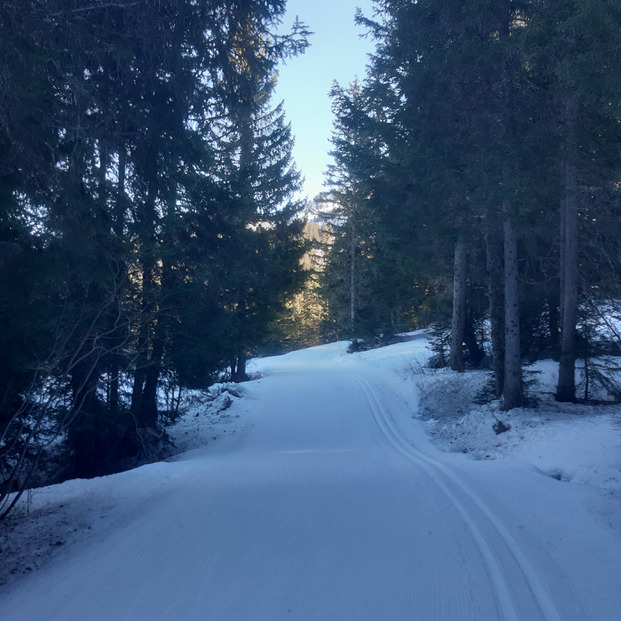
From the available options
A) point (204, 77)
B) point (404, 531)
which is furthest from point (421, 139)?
point (404, 531)

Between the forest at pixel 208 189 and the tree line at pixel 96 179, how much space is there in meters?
0.04

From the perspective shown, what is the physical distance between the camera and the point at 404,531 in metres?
6.00

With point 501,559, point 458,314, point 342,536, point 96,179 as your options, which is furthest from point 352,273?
point 501,559

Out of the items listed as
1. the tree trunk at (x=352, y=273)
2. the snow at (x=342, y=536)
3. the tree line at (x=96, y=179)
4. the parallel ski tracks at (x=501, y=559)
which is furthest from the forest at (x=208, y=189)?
the tree trunk at (x=352, y=273)

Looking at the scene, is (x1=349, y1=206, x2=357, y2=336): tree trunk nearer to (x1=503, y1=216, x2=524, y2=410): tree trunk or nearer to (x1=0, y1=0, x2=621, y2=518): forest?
(x1=0, y1=0, x2=621, y2=518): forest

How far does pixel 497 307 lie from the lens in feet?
49.3

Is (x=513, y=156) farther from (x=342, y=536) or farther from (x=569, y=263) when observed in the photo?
(x=342, y=536)

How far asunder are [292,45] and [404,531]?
7859 mm

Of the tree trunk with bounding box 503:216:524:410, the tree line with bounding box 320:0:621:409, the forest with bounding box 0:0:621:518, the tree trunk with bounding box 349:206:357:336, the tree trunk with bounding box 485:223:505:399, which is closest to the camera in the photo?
the forest with bounding box 0:0:621:518

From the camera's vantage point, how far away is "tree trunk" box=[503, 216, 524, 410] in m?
13.1

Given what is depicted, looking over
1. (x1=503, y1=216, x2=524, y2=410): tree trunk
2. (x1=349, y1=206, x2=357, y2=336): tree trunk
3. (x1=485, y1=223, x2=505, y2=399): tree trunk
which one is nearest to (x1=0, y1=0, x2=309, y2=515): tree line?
(x1=503, y1=216, x2=524, y2=410): tree trunk

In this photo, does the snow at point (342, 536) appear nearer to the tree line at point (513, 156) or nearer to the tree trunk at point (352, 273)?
the tree line at point (513, 156)

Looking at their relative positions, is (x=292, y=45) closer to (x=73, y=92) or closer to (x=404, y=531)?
(x=73, y=92)

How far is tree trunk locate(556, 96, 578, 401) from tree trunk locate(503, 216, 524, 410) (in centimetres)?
108
